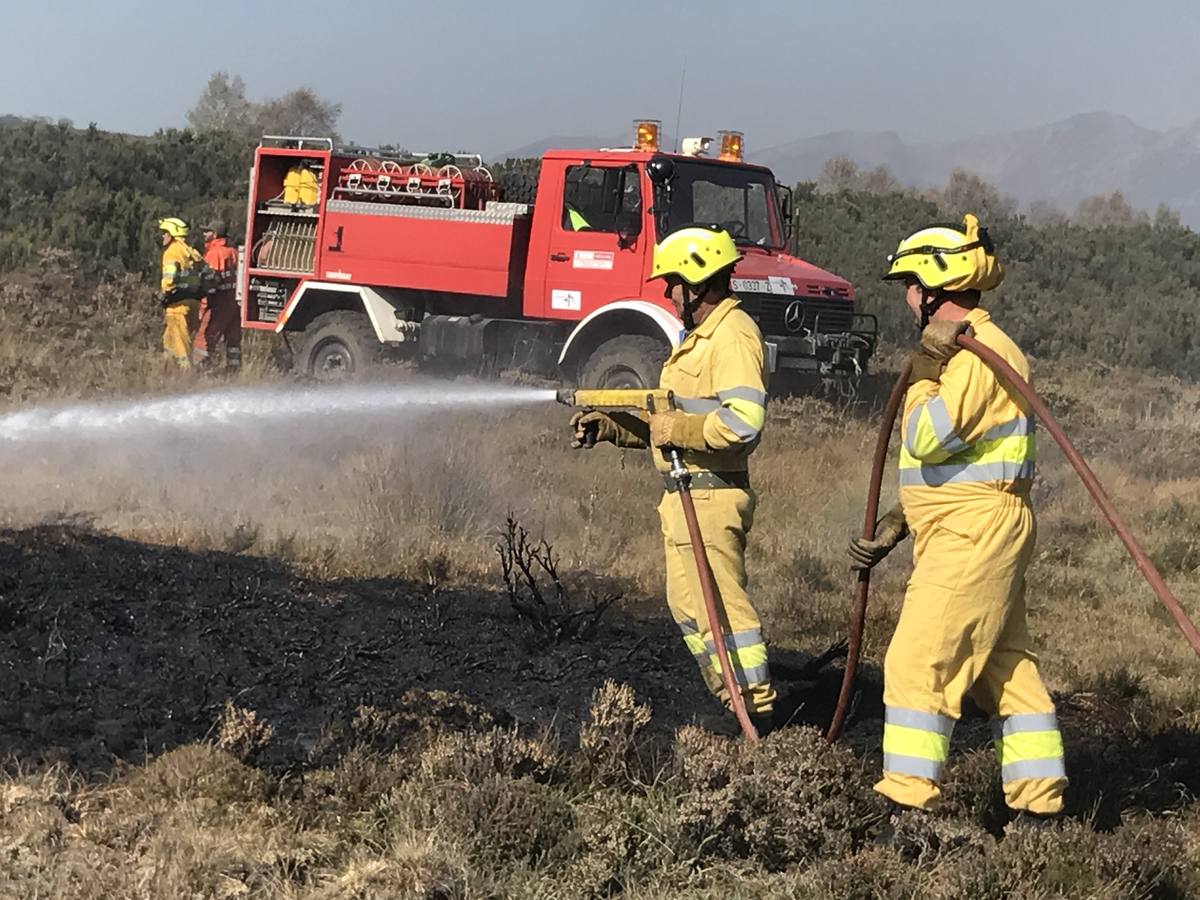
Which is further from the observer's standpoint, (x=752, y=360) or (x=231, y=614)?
(x=231, y=614)

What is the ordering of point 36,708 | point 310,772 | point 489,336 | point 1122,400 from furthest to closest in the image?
point 1122,400, point 489,336, point 36,708, point 310,772

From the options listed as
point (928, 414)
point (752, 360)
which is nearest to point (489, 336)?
point (752, 360)

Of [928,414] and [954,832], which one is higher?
[928,414]

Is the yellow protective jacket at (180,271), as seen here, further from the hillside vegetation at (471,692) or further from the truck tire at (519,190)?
the truck tire at (519,190)

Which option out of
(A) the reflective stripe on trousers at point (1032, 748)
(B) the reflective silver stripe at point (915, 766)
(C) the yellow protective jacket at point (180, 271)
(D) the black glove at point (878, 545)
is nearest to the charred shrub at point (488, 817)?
(B) the reflective silver stripe at point (915, 766)

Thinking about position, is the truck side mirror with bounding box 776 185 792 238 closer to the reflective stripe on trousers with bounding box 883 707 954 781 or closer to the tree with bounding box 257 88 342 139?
the reflective stripe on trousers with bounding box 883 707 954 781

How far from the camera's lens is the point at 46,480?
9195 mm

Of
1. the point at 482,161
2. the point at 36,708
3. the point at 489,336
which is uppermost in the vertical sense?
the point at 482,161

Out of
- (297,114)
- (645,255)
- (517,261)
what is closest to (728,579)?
(645,255)

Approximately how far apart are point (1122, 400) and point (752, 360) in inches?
568

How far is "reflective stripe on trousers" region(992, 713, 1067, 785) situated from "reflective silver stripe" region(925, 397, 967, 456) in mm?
846

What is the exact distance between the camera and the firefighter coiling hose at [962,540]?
12.6 feet

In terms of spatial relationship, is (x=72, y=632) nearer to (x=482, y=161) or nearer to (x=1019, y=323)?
(x=482, y=161)

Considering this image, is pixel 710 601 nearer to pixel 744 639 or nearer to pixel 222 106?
pixel 744 639
